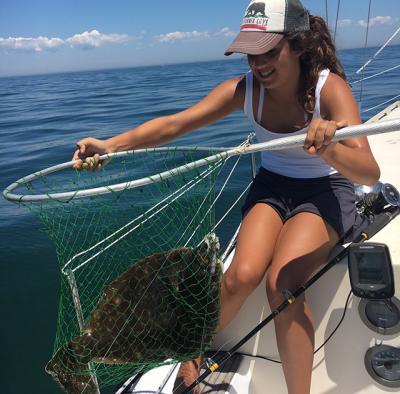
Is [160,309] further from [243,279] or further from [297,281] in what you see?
[297,281]

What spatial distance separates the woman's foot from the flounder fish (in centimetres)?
8

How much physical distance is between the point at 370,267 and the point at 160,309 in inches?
38.8

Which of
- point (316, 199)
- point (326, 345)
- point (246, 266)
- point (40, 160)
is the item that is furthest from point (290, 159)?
point (40, 160)

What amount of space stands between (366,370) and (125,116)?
14100 millimetres

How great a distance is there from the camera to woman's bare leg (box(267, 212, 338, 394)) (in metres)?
1.97

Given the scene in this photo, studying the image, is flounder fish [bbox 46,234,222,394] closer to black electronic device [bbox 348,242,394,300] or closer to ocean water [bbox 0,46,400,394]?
black electronic device [bbox 348,242,394,300]

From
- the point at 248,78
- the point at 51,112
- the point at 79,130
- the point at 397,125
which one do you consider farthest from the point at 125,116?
the point at 397,125

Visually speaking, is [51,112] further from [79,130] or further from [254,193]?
[254,193]

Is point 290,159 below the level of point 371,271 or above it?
above

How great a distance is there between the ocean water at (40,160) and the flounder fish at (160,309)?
119 centimetres

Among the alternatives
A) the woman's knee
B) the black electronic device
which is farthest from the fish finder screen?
the woman's knee

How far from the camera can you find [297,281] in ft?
6.68

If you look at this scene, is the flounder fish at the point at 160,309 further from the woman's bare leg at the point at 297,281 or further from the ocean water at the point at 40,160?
the ocean water at the point at 40,160

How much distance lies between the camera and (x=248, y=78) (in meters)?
2.37
